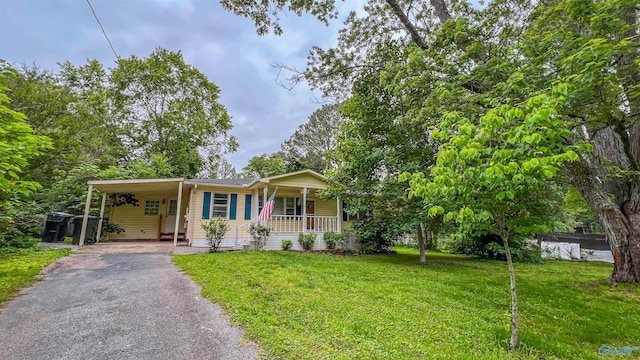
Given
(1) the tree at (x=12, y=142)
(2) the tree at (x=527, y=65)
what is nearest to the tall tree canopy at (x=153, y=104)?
(2) the tree at (x=527, y=65)

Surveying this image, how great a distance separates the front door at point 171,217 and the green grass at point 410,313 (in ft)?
26.6

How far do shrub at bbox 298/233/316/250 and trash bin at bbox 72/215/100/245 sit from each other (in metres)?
8.28

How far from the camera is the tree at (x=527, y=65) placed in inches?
159

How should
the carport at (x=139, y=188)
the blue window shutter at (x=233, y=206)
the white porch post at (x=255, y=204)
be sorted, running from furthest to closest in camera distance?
the white porch post at (x=255, y=204) → the blue window shutter at (x=233, y=206) → the carport at (x=139, y=188)

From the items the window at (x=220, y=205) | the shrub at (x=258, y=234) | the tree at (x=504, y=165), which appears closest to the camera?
the tree at (x=504, y=165)

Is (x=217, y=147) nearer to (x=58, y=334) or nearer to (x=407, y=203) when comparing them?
(x=407, y=203)

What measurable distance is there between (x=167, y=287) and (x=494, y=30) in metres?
8.88

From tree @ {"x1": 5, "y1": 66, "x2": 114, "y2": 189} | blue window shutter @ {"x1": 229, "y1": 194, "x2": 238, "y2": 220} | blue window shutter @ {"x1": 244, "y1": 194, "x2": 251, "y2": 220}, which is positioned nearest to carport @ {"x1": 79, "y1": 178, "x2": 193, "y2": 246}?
blue window shutter @ {"x1": 229, "y1": 194, "x2": 238, "y2": 220}

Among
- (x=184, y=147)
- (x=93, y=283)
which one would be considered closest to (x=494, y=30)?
(x=93, y=283)

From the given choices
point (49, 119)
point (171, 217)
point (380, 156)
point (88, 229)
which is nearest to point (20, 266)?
point (88, 229)

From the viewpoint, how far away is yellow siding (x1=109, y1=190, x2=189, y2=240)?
43.2 ft

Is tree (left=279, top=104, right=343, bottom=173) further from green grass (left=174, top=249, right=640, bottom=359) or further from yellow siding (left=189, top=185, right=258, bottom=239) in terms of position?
green grass (left=174, top=249, right=640, bottom=359)

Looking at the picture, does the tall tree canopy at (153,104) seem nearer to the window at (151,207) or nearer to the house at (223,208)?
the window at (151,207)

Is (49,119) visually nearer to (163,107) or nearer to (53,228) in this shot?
(53,228)
